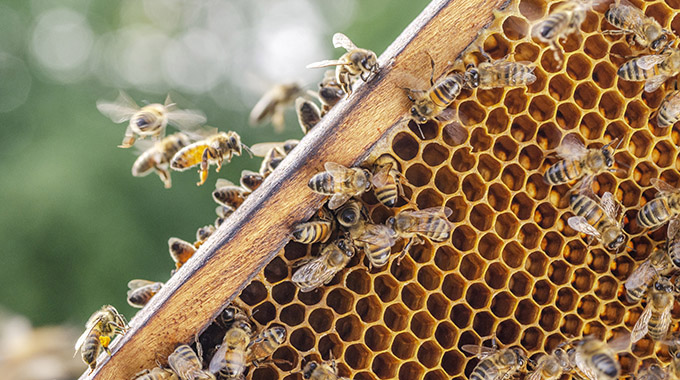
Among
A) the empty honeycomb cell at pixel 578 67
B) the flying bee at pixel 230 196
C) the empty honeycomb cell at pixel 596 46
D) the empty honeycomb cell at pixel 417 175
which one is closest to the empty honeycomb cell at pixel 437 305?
the empty honeycomb cell at pixel 417 175

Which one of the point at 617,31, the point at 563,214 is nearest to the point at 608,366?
Result: the point at 563,214

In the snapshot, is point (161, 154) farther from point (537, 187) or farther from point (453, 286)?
point (537, 187)

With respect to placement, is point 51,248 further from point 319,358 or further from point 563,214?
point 563,214

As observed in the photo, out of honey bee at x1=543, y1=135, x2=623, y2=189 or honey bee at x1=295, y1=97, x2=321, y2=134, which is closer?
honey bee at x1=543, y1=135, x2=623, y2=189

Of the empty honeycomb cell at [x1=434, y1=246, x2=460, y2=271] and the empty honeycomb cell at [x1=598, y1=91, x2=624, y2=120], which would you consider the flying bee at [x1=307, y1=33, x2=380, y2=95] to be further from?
the empty honeycomb cell at [x1=598, y1=91, x2=624, y2=120]

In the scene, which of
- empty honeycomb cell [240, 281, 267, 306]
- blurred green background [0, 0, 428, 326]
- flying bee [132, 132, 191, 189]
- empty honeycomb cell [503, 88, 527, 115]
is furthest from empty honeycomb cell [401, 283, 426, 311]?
blurred green background [0, 0, 428, 326]

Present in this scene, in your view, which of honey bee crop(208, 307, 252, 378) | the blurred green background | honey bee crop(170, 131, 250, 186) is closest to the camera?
honey bee crop(208, 307, 252, 378)

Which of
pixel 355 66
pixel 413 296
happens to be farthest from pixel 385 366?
pixel 355 66

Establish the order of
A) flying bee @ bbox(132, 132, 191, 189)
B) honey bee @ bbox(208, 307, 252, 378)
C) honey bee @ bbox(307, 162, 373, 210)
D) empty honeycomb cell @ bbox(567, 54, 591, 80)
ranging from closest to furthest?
1. honey bee @ bbox(307, 162, 373, 210)
2. honey bee @ bbox(208, 307, 252, 378)
3. empty honeycomb cell @ bbox(567, 54, 591, 80)
4. flying bee @ bbox(132, 132, 191, 189)
